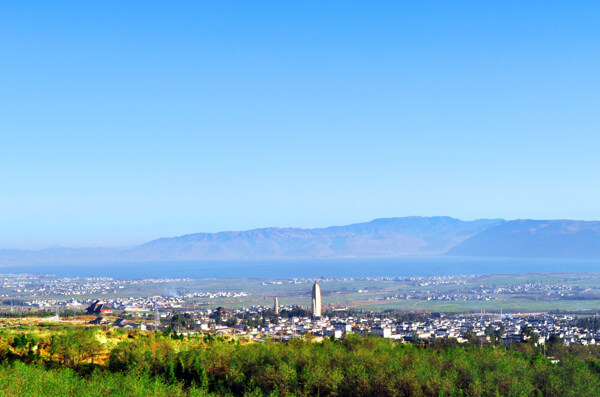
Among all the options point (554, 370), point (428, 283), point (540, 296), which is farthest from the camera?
point (428, 283)

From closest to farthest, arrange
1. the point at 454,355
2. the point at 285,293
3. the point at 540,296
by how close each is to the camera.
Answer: the point at 454,355
the point at 540,296
the point at 285,293

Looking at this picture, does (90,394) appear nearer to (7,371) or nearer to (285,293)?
(7,371)

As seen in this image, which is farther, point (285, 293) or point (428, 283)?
point (428, 283)

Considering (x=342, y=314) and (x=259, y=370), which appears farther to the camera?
(x=342, y=314)

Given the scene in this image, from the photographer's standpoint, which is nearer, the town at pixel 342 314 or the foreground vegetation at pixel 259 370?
the foreground vegetation at pixel 259 370

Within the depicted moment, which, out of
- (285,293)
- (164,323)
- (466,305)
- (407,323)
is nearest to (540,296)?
(466,305)

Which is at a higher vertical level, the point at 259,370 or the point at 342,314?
the point at 259,370

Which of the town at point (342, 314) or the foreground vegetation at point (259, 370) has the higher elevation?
the foreground vegetation at point (259, 370)

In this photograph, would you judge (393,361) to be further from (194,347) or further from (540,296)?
(540,296)
